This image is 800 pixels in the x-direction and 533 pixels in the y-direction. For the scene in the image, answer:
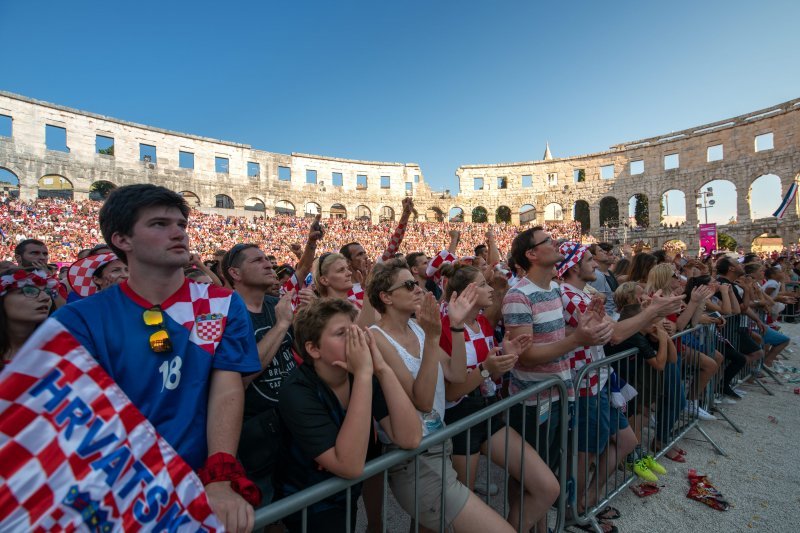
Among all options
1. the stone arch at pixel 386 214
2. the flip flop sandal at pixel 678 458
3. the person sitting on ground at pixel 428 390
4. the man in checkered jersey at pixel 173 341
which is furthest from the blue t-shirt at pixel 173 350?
the stone arch at pixel 386 214

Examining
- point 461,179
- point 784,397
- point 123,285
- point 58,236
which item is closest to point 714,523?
point 784,397

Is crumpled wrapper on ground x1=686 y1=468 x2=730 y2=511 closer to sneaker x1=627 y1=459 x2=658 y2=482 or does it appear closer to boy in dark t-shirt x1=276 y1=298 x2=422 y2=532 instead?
sneaker x1=627 y1=459 x2=658 y2=482

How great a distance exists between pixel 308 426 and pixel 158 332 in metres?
0.72

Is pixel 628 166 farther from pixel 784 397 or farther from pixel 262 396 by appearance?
pixel 262 396

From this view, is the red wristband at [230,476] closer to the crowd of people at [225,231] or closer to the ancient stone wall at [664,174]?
the crowd of people at [225,231]

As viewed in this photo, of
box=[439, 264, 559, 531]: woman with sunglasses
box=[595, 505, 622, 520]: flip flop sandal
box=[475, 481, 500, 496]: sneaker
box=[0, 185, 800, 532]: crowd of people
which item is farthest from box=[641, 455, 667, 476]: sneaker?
box=[439, 264, 559, 531]: woman with sunglasses

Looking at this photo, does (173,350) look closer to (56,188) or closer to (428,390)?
(428,390)

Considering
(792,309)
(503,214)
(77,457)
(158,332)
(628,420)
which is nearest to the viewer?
(77,457)

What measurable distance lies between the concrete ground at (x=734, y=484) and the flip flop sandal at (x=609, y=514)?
0.04 m

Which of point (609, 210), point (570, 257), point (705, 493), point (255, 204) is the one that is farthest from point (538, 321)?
point (609, 210)

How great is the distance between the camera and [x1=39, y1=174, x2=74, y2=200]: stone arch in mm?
27234

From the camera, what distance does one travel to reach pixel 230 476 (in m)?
1.38

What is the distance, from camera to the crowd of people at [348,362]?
58.7 inches

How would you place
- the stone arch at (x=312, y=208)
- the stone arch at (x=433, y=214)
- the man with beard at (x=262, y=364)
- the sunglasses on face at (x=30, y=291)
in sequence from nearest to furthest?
the man with beard at (x=262, y=364) < the sunglasses on face at (x=30, y=291) < the stone arch at (x=312, y=208) < the stone arch at (x=433, y=214)
